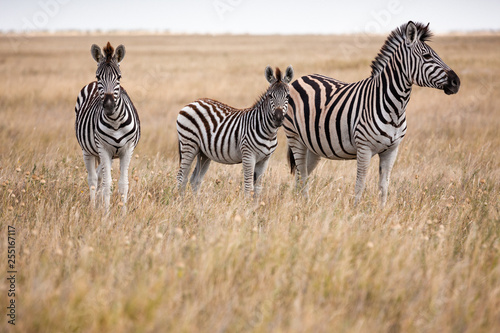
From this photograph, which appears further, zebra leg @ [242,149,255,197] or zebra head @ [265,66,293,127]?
zebra leg @ [242,149,255,197]

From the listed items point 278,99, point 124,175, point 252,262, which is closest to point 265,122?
point 278,99

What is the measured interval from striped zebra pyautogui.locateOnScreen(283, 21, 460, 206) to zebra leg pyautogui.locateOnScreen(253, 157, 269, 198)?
685 mm

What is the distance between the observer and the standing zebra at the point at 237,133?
5.69 m

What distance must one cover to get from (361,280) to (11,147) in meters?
8.20

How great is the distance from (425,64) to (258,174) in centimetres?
257

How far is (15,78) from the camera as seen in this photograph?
19719 millimetres

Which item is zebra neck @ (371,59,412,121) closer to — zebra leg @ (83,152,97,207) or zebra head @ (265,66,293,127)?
zebra head @ (265,66,293,127)

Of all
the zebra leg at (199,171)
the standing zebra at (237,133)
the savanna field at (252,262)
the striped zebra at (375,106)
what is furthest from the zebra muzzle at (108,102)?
the striped zebra at (375,106)

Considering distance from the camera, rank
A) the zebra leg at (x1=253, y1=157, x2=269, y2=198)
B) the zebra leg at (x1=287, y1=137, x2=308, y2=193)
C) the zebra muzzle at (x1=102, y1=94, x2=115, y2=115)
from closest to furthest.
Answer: the zebra muzzle at (x1=102, y1=94, x2=115, y2=115) < the zebra leg at (x1=253, y1=157, x2=269, y2=198) < the zebra leg at (x1=287, y1=137, x2=308, y2=193)

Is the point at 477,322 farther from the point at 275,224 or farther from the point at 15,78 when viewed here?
the point at 15,78

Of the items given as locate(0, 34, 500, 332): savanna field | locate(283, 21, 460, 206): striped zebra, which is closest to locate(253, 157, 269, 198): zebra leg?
locate(0, 34, 500, 332): savanna field

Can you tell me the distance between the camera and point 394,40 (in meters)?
5.71

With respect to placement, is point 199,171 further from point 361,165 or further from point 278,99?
point 361,165

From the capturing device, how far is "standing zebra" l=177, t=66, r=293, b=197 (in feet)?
18.7
